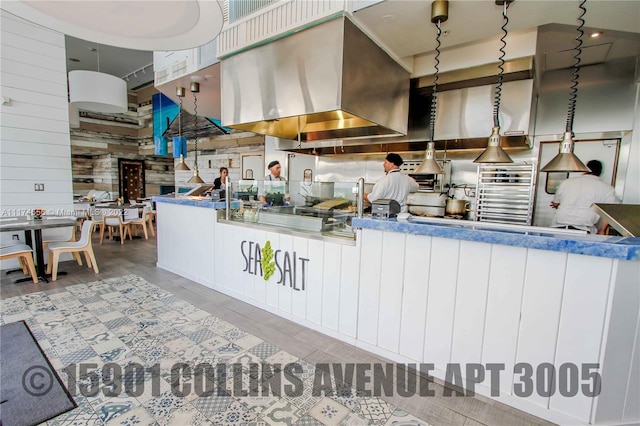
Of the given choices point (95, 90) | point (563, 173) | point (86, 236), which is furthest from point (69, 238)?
point (563, 173)

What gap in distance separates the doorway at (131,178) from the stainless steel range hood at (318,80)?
10.4 m

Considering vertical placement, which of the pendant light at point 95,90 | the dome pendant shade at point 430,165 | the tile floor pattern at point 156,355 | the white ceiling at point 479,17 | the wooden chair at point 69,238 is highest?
the pendant light at point 95,90

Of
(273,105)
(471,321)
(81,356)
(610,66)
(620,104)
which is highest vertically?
(610,66)

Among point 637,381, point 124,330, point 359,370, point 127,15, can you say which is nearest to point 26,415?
point 124,330

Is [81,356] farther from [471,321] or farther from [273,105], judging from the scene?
[471,321]

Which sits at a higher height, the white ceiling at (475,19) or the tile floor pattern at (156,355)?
the white ceiling at (475,19)

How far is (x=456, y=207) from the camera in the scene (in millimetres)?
4520

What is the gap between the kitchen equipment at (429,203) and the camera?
4.61 meters

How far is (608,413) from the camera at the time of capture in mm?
1701

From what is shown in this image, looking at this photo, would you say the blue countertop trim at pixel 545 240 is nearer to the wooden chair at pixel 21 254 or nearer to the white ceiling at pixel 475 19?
the white ceiling at pixel 475 19

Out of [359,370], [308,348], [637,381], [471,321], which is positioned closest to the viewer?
[637,381]

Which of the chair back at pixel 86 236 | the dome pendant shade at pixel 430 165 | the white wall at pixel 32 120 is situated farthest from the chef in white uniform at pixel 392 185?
the white wall at pixel 32 120

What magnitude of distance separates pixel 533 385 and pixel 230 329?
2459 mm

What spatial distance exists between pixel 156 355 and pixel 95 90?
5840 millimetres
